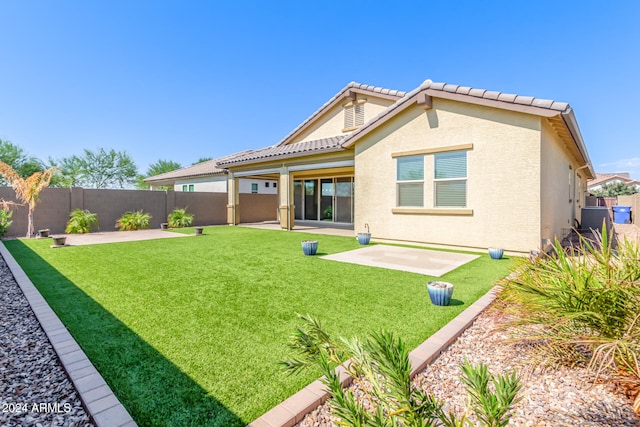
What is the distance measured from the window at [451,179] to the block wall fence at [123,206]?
1460cm

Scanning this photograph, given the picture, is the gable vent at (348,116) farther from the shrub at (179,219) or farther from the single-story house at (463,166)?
the shrub at (179,219)

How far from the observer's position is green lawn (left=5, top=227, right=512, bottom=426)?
2.66 metres

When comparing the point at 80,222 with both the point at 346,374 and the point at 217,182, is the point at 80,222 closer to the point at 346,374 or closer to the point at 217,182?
the point at 217,182

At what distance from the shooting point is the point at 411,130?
10766 millimetres

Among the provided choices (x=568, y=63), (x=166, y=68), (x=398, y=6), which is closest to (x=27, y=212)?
(x=166, y=68)

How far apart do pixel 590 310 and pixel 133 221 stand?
62.4ft

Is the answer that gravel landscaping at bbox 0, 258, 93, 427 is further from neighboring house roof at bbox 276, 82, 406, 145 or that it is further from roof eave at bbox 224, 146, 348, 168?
neighboring house roof at bbox 276, 82, 406, 145

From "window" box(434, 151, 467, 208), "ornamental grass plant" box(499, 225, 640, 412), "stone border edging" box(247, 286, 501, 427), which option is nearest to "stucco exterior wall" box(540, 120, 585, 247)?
"window" box(434, 151, 467, 208)

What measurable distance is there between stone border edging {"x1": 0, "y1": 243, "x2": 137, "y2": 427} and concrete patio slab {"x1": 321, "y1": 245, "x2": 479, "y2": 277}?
594 centimetres

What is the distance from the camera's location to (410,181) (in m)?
10.9

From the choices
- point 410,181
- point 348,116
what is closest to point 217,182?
point 348,116

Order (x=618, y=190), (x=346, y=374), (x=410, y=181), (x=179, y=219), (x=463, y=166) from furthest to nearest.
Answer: (x=618, y=190) → (x=179, y=219) → (x=410, y=181) → (x=463, y=166) → (x=346, y=374)

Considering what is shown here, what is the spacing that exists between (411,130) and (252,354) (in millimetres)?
9539

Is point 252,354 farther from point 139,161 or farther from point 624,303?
point 139,161
